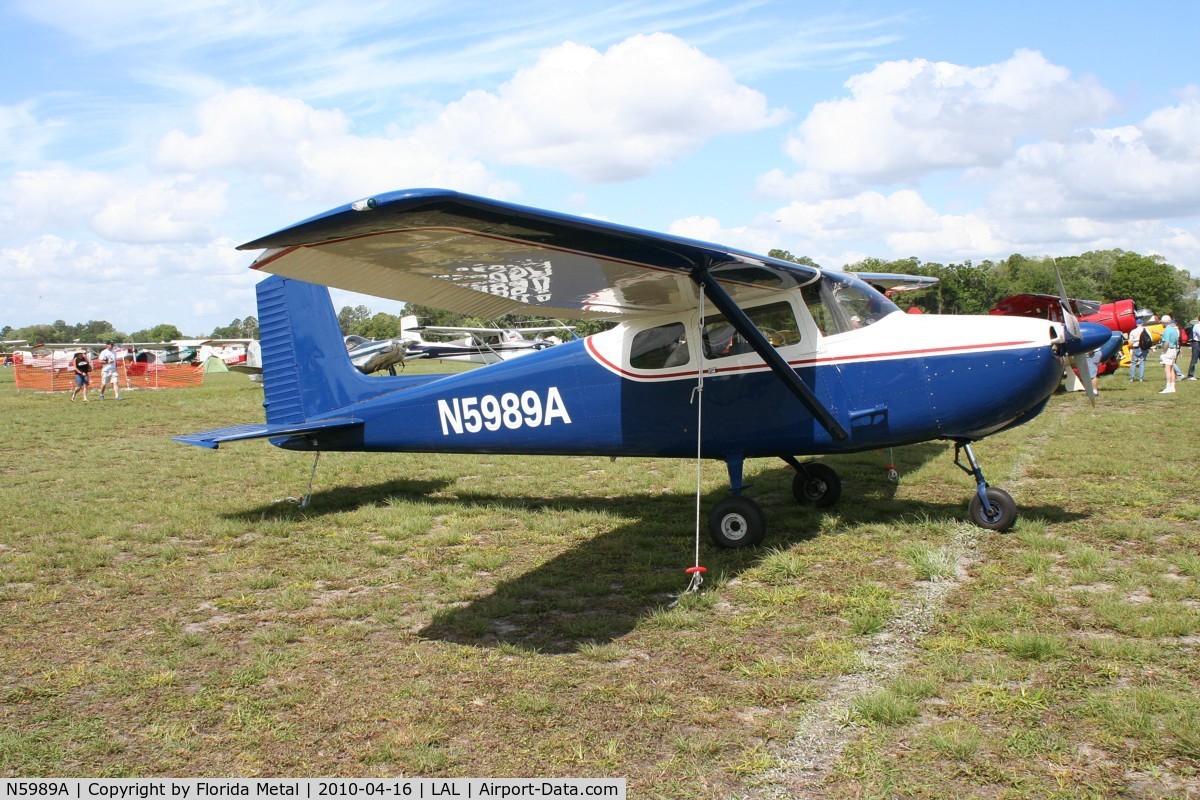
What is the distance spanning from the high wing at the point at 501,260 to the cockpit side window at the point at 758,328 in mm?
173

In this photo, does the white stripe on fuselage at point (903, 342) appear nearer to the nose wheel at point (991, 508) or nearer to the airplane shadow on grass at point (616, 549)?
the nose wheel at point (991, 508)

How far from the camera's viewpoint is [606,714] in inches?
144

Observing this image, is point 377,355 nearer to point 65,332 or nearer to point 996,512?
point 996,512

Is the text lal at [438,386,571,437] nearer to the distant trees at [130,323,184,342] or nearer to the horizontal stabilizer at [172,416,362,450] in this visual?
the horizontal stabilizer at [172,416,362,450]

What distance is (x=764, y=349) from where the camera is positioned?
612 cm

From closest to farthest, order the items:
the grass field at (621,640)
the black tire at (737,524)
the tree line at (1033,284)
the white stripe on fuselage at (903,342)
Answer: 1. the grass field at (621,640)
2. the white stripe on fuselage at (903,342)
3. the black tire at (737,524)
4. the tree line at (1033,284)

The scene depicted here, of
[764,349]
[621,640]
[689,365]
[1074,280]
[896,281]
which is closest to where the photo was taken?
[621,640]

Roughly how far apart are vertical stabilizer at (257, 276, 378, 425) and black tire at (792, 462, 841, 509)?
4.40m

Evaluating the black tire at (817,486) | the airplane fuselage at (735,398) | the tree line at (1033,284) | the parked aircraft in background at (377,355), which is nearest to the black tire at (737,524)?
the airplane fuselage at (735,398)

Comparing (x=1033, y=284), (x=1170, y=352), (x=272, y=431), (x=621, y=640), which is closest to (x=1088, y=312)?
(x=621, y=640)

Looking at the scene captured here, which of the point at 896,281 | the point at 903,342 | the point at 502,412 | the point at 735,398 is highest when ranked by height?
the point at 896,281
